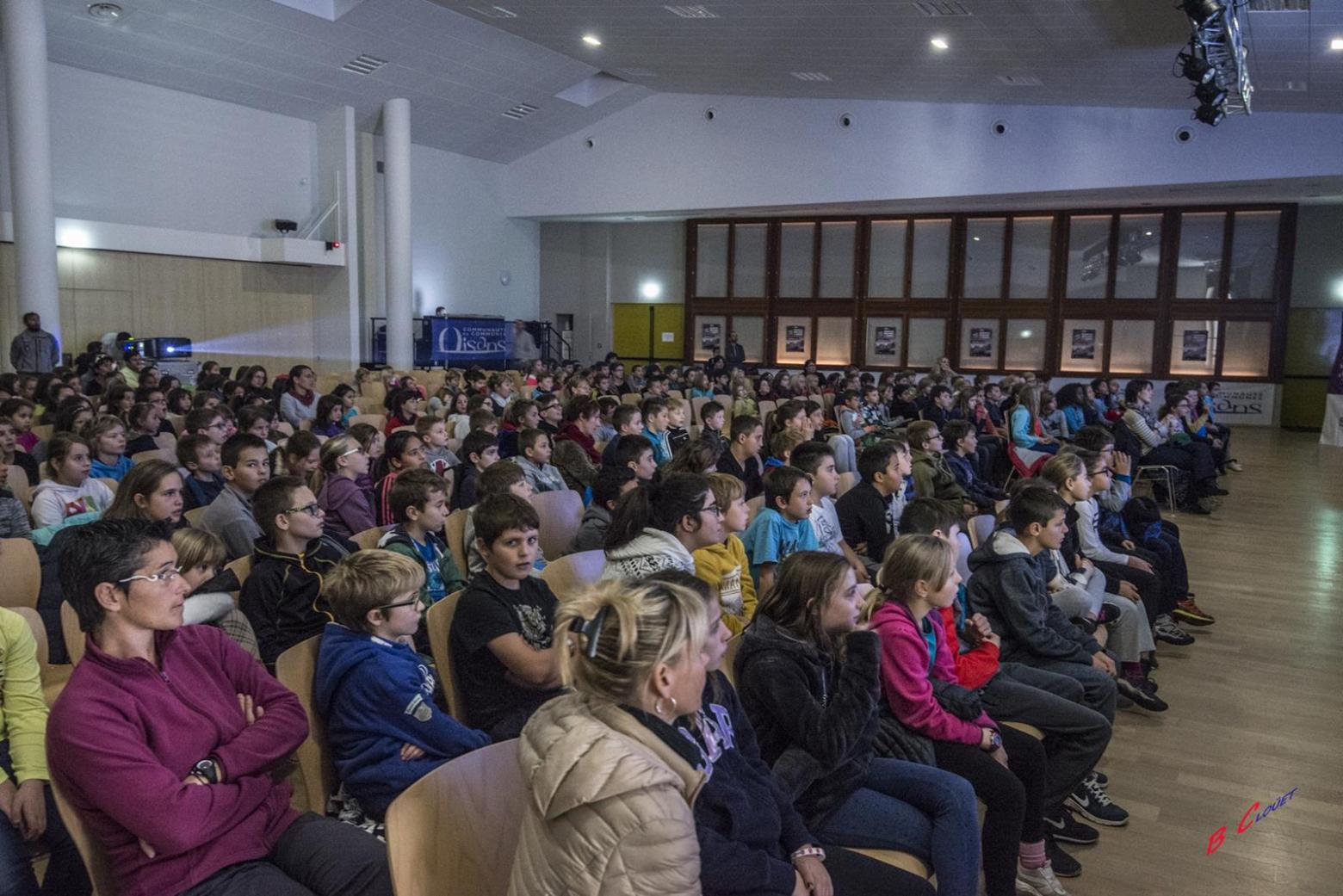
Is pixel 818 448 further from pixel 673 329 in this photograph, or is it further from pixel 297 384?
pixel 673 329

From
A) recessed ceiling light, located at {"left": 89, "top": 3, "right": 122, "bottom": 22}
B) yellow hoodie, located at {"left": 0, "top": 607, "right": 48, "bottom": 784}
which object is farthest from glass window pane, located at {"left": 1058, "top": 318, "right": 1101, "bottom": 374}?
yellow hoodie, located at {"left": 0, "top": 607, "right": 48, "bottom": 784}

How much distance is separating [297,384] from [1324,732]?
26.4 feet

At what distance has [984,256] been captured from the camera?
17.8 meters

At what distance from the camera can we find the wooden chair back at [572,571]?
3.16 m

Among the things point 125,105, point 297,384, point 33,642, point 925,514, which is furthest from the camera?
point 125,105

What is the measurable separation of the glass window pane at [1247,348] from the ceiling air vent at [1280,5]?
9564mm

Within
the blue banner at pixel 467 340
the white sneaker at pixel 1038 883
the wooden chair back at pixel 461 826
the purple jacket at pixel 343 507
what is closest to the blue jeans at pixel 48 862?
the wooden chair back at pixel 461 826

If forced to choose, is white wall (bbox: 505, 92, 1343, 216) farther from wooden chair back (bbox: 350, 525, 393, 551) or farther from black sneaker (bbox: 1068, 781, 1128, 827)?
wooden chair back (bbox: 350, 525, 393, 551)

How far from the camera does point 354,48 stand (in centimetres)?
1352

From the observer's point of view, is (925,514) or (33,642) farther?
(925,514)

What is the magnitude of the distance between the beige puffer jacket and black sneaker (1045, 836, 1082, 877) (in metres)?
1.96

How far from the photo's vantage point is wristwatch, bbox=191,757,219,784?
191cm

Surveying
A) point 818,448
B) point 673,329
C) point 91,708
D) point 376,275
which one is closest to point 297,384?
point 818,448

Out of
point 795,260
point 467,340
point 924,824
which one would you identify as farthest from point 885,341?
point 924,824
